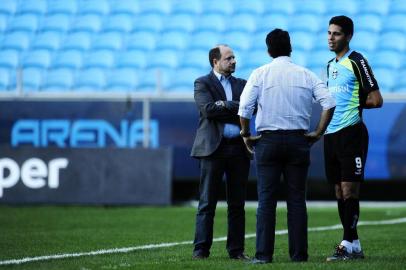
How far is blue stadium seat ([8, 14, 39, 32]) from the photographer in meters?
22.6

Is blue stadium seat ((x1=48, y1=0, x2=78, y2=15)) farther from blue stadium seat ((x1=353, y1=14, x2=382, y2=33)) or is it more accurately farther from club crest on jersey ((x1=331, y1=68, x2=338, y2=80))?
club crest on jersey ((x1=331, y1=68, x2=338, y2=80))

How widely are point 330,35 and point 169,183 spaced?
8.61 meters

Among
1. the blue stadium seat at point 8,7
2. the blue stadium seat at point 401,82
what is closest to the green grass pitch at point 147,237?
the blue stadium seat at point 401,82

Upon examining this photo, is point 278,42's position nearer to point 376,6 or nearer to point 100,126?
point 100,126

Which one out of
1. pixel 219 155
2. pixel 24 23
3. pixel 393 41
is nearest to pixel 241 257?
pixel 219 155

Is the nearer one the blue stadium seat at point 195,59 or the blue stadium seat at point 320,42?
the blue stadium seat at point 195,59

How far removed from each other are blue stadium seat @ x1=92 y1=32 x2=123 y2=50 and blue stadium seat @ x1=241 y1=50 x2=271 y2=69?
2.85 meters

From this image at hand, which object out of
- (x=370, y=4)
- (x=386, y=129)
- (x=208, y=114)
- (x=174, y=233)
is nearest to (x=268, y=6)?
(x=370, y=4)

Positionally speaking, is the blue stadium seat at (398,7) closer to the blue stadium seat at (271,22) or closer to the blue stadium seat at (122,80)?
the blue stadium seat at (271,22)

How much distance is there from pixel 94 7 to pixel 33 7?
143 cm

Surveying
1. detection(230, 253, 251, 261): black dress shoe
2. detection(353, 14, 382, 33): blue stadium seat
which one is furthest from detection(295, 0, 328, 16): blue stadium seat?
detection(230, 253, 251, 261): black dress shoe

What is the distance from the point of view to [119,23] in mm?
22281

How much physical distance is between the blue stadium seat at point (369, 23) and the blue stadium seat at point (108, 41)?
5011 mm

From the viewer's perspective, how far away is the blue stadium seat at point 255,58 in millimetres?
20397
